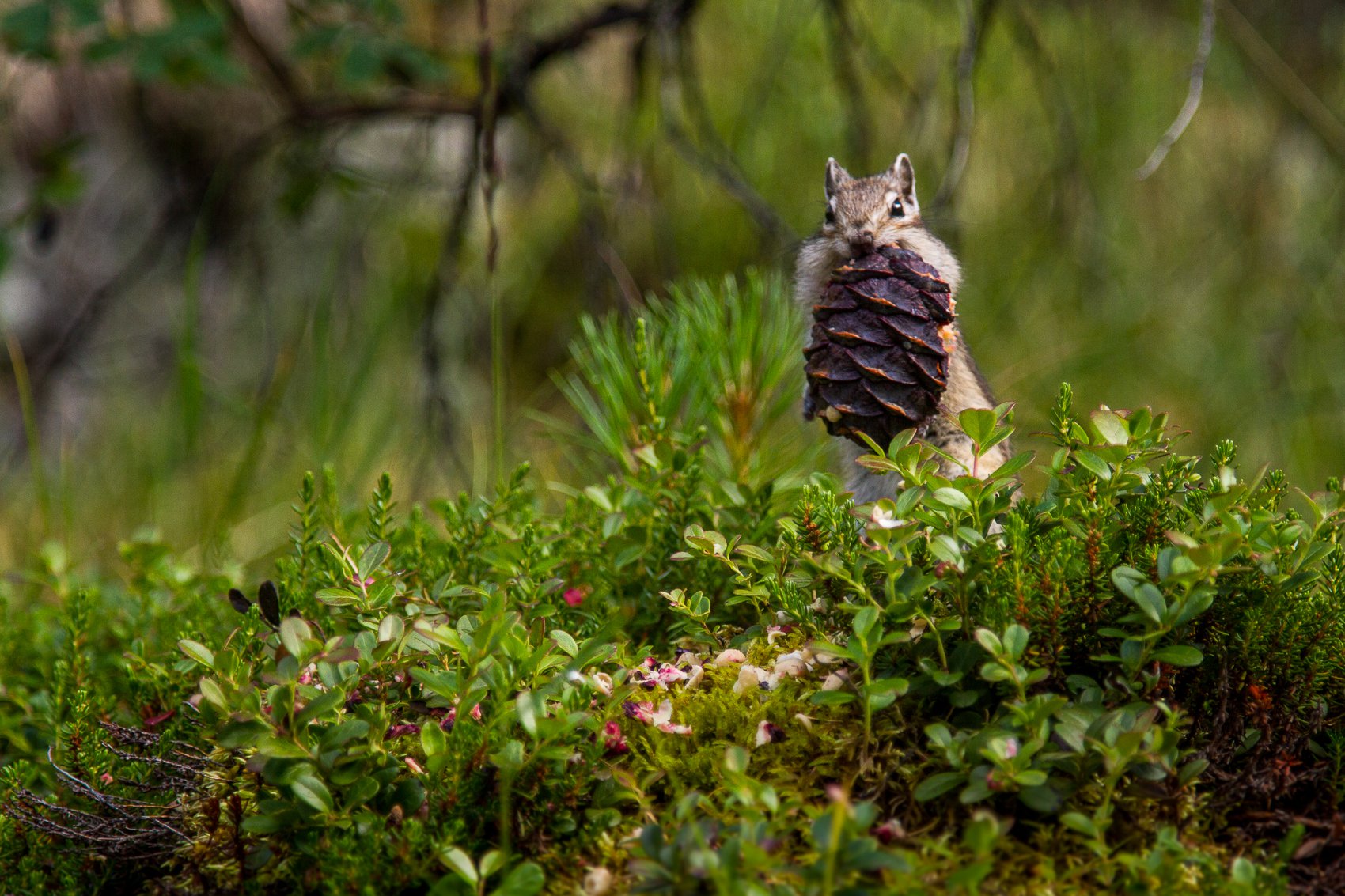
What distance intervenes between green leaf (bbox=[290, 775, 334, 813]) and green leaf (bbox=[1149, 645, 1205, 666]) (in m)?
0.83

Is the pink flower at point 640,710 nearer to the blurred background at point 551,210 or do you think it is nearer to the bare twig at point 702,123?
the blurred background at point 551,210

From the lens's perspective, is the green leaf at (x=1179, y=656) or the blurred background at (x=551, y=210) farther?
the blurred background at (x=551, y=210)

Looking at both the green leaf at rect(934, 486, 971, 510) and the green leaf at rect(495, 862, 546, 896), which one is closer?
the green leaf at rect(495, 862, 546, 896)

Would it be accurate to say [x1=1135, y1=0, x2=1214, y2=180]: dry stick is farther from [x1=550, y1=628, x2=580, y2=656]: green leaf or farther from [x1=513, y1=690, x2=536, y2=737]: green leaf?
[x1=513, y1=690, x2=536, y2=737]: green leaf

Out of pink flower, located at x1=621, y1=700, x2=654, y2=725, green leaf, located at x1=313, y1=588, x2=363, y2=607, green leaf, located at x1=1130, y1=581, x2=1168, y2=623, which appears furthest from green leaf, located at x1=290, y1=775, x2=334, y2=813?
green leaf, located at x1=1130, y1=581, x2=1168, y2=623

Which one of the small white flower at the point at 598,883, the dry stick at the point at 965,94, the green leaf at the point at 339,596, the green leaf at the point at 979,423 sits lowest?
the small white flower at the point at 598,883

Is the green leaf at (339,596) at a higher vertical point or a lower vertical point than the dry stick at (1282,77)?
lower

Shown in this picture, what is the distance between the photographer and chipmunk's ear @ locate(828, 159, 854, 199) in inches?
72.2

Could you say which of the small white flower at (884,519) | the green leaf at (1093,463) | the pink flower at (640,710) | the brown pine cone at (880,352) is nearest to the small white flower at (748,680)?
the pink flower at (640,710)

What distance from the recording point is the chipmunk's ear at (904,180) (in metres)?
1.87

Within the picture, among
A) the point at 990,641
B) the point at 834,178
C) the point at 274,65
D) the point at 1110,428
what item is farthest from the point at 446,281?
the point at 990,641

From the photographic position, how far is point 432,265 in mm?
4473

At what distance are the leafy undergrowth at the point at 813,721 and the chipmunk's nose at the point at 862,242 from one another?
42cm

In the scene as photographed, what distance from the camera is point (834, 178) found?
1857 millimetres
